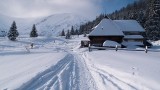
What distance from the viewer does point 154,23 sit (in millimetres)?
65062

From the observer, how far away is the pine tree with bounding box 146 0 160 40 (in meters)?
64.8

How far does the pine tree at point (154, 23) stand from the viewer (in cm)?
6481

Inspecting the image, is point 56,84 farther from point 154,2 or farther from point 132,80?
point 154,2

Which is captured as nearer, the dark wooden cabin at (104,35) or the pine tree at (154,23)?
the dark wooden cabin at (104,35)

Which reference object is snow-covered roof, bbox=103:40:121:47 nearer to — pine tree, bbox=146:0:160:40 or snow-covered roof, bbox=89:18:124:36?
snow-covered roof, bbox=89:18:124:36

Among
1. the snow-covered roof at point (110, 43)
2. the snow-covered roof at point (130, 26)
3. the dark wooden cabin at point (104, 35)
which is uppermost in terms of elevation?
the snow-covered roof at point (130, 26)

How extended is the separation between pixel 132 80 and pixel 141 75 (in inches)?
40.5

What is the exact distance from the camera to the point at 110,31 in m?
52.2

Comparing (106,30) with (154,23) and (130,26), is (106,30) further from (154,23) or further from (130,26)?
(154,23)

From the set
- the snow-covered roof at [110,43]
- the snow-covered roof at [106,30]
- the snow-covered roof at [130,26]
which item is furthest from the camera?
the snow-covered roof at [130,26]

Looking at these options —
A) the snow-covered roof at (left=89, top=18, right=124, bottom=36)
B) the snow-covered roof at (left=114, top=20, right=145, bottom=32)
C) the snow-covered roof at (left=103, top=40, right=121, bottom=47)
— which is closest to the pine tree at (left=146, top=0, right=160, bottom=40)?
the snow-covered roof at (left=114, top=20, right=145, bottom=32)

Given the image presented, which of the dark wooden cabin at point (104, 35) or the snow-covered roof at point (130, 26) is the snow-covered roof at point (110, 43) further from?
the snow-covered roof at point (130, 26)

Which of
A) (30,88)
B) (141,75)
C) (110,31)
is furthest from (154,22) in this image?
(30,88)

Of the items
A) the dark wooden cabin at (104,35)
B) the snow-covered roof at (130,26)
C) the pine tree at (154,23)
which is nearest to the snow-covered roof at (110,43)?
the dark wooden cabin at (104,35)
